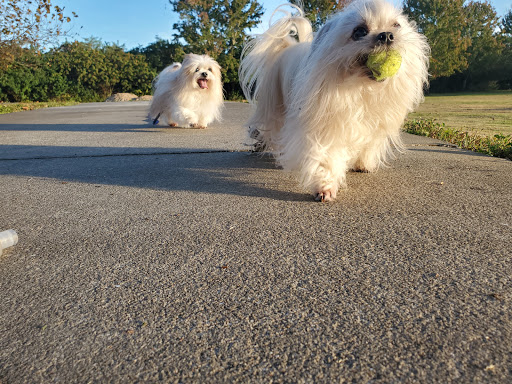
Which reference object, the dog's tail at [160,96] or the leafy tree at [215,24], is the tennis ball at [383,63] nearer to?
the dog's tail at [160,96]

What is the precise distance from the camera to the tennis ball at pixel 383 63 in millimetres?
2619

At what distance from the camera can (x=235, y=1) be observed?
124 feet

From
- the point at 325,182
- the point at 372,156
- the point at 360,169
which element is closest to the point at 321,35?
the point at 325,182

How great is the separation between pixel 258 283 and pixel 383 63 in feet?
5.23

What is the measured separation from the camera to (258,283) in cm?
185

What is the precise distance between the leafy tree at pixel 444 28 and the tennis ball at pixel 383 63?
43.7 m

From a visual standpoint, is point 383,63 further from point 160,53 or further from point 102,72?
point 160,53

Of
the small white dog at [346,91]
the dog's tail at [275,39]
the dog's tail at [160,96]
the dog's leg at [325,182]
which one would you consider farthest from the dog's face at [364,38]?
the dog's tail at [160,96]

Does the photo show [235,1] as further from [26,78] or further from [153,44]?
[26,78]

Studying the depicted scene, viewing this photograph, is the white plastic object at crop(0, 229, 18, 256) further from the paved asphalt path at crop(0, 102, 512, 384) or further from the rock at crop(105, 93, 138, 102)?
the rock at crop(105, 93, 138, 102)

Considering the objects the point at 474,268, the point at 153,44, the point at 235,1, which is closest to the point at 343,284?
the point at 474,268

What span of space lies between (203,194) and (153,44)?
49009 mm

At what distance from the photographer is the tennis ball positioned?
2619mm

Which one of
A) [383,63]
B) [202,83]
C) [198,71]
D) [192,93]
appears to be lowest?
[192,93]
